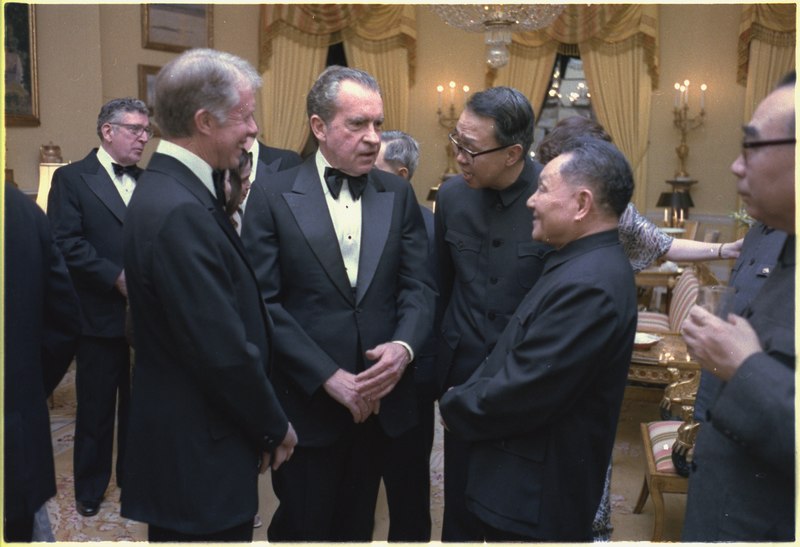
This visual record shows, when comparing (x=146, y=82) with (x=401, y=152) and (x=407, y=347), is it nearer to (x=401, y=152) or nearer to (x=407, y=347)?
(x=401, y=152)

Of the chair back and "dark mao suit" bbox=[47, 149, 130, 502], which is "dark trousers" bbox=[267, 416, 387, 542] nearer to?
"dark mao suit" bbox=[47, 149, 130, 502]

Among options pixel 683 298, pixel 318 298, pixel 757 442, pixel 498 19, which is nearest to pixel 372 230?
A: pixel 318 298

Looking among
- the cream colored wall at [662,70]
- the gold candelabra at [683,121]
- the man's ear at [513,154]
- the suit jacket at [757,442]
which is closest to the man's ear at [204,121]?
the man's ear at [513,154]

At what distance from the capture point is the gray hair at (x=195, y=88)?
1821 mm

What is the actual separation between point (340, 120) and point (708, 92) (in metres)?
9.01

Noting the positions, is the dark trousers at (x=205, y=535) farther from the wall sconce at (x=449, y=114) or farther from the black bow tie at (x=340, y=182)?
the wall sconce at (x=449, y=114)

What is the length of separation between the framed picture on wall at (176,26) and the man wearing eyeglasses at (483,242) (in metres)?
6.69

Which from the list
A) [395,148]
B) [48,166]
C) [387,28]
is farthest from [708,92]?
[48,166]

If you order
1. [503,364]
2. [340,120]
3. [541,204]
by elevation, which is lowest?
[503,364]

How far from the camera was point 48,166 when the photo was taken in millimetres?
4121

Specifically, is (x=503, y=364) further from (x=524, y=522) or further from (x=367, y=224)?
(x=367, y=224)

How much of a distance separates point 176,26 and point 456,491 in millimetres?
7405

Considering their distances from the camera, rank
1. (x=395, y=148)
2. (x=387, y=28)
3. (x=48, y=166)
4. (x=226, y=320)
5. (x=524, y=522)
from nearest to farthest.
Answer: (x=226, y=320)
(x=524, y=522)
(x=395, y=148)
(x=48, y=166)
(x=387, y=28)

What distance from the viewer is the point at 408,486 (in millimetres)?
2947
